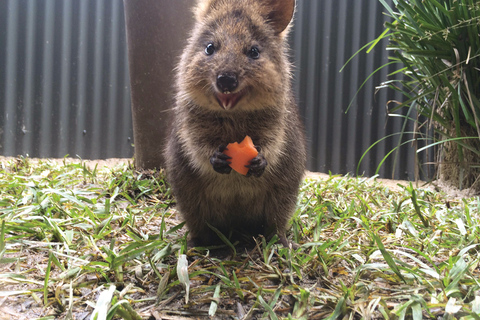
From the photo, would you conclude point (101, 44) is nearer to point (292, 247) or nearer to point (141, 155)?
point (141, 155)

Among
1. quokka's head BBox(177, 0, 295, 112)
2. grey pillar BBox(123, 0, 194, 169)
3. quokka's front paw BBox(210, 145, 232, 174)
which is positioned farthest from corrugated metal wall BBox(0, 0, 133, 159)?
quokka's front paw BBox(210, 145, 232, 174)

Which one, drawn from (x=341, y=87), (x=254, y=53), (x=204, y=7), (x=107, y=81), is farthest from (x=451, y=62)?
(x=107, y=81)

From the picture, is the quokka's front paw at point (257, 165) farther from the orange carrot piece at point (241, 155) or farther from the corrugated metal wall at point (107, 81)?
the corrugated metal wall at point (107, 81)

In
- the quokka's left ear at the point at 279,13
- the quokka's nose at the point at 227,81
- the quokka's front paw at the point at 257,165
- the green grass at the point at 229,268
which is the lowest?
the green grass at the point at 229,268

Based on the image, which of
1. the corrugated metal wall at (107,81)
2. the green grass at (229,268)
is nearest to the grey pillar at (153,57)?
the green grass at (229,268)

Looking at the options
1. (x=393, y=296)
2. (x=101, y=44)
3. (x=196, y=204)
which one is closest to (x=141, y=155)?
(x=196, y=204)

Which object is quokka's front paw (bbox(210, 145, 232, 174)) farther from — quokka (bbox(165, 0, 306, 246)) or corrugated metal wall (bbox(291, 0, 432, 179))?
corrugated metal wall (bbox(291, 0, 432, 179))
